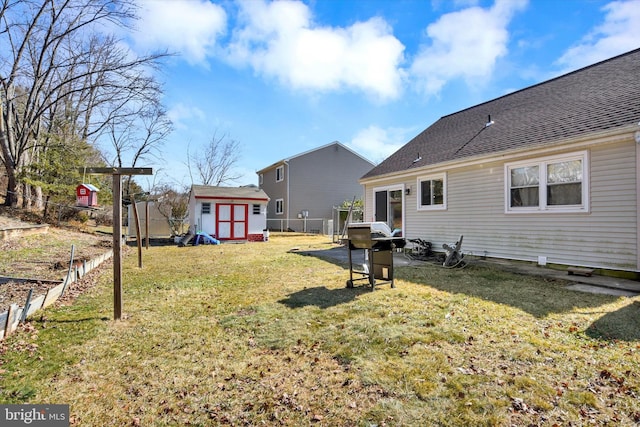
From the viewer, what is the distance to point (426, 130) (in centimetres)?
1358

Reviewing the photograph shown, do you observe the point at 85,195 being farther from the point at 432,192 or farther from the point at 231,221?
the point at 432,192

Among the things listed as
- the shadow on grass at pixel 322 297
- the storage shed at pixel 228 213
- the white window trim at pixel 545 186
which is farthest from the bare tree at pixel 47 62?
the white window trim at pixel 545 186

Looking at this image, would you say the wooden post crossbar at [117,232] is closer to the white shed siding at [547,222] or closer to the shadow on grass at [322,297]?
the shadow on grass at [322,297]

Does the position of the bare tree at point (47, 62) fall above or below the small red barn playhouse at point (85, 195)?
above

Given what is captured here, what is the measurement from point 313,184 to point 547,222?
60.0 ft

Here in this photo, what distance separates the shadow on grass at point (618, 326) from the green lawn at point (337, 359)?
0.02m

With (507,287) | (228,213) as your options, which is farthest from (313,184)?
(507,287)

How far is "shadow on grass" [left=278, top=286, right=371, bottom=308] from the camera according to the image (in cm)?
482

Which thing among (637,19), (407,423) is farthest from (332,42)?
(407,423)

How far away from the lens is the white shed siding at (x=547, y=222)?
6094 millimetres

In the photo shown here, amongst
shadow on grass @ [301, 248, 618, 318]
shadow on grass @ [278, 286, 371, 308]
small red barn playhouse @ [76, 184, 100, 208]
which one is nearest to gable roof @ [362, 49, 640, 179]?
shadow on grass @ [301, 248, 618, 318]

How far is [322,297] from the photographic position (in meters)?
5.15

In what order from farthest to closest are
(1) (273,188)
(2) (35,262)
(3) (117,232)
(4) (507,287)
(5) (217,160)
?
(5) (217,160)
(1) (273,188)
(2) (35,262)
(4) (507,287)
(3) (117,232)

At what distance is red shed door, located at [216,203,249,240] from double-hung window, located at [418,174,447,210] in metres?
9.85
